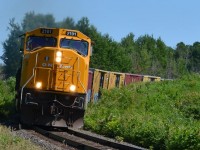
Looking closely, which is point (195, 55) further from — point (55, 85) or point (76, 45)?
point (55, 85)

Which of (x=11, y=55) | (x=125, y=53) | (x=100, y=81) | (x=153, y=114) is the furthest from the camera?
(x=125, y=53)

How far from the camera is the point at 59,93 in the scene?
15727 millimetres

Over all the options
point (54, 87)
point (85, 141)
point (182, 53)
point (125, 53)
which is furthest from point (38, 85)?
point (182, 53)

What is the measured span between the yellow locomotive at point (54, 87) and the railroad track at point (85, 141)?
48 cm

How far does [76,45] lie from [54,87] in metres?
→ 1.93

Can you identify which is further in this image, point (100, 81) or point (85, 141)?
point (100, 81)

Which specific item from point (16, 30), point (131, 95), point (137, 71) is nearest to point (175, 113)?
point (131, 95)

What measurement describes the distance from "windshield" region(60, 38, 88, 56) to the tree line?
15.9 meters

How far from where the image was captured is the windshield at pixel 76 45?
1639 centimetres

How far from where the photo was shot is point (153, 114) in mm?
20125

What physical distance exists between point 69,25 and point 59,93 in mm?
14294

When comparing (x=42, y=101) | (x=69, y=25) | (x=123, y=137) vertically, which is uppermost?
(x=69, y=25)

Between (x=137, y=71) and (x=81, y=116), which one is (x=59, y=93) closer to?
(x=81, y=116)

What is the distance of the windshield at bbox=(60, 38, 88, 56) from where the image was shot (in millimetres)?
16391
